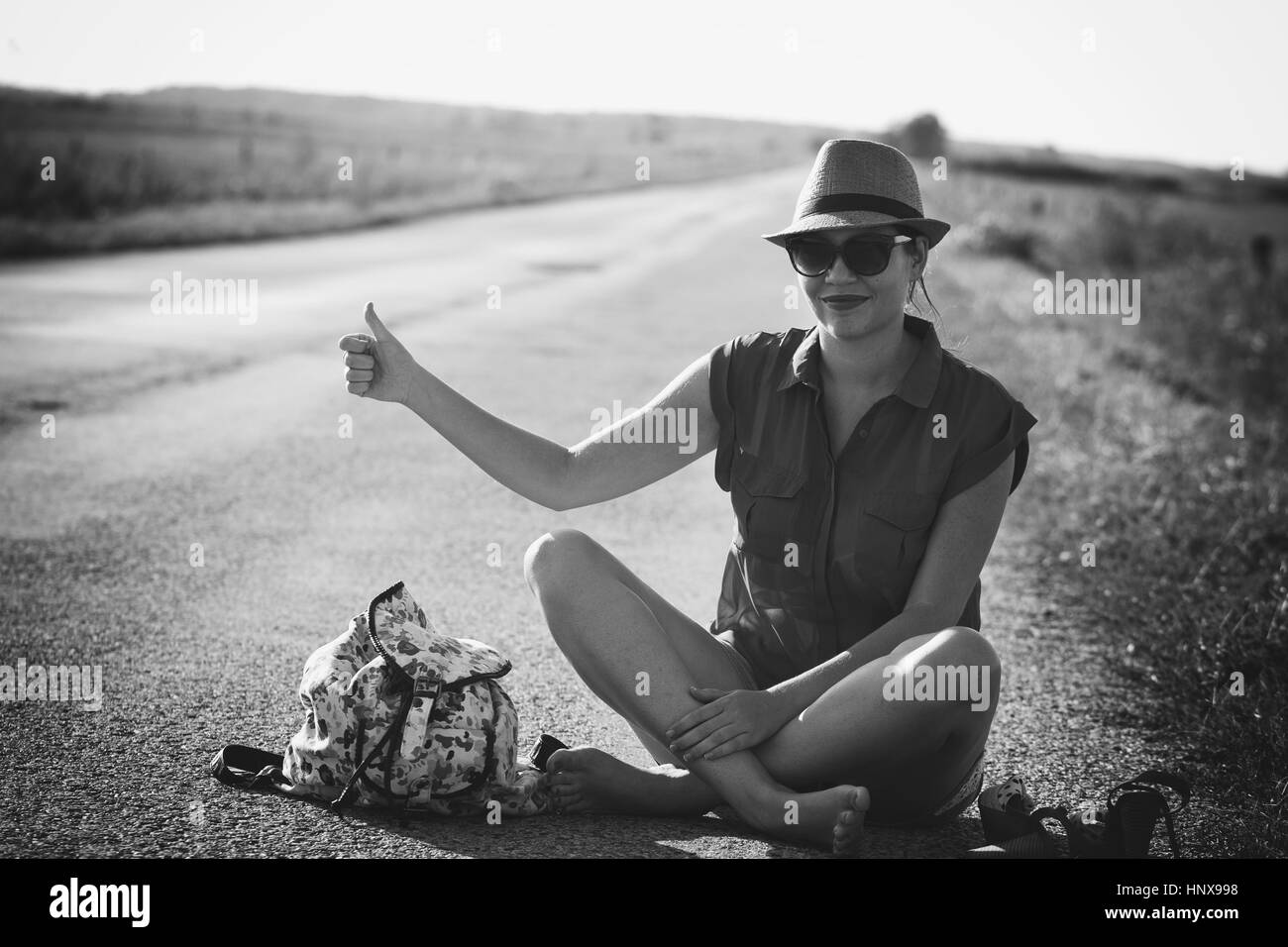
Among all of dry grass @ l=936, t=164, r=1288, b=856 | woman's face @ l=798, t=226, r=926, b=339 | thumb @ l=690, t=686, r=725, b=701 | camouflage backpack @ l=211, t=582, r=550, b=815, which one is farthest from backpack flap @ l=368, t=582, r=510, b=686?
dry grass @ l=936, t=164, r=1288, b=856

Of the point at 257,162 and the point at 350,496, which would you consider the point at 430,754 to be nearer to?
the point at 350,496

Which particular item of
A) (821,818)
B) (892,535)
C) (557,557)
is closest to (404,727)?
(557,557)

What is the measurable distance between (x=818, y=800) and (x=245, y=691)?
200 cm

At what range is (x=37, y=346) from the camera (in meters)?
10.3

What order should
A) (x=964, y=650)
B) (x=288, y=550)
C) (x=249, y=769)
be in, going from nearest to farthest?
(x=964, y=650) → (x=249, y=769) → (x=288, y=550)

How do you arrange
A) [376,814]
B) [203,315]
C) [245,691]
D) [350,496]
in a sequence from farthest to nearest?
[203,315]
[350,496]
[245,691]
[376,814]

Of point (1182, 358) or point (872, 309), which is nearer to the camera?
point (872, 309)

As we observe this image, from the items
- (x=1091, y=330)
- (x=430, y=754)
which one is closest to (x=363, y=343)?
(x=430, y=754)

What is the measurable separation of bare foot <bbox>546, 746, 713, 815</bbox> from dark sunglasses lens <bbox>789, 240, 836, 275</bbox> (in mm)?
1273

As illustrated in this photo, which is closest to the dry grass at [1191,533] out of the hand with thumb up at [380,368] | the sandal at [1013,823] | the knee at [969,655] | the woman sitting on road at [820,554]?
the sandal at [1013,823]

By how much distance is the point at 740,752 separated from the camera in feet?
10.5

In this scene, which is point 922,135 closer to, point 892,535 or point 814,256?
point 814,256

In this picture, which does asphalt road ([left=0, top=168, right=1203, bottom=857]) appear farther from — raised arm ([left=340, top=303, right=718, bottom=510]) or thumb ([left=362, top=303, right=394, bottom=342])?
thumb ([left=362, top=303, right=394, bottom=342])

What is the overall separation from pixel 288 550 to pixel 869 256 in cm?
350
